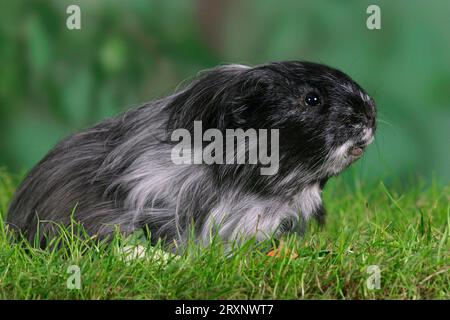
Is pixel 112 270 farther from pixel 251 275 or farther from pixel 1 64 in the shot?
pixel 1 64

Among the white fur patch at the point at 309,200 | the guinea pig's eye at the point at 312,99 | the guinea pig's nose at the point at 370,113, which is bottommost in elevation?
the white fur patch at the point at 309,200

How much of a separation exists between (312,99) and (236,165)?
1.10ft

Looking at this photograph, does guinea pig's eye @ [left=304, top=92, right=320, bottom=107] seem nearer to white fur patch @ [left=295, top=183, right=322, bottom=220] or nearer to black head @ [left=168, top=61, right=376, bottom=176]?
black head @ [left=168, top=61, right=376, bottom=176]

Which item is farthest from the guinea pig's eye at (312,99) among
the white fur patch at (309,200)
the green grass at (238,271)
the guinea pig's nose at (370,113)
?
the green grass at (238,271)

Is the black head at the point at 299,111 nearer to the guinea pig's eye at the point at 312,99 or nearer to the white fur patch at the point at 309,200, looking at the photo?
the guinea pig's eye at the point at 312,99

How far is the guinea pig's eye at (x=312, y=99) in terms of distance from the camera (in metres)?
2.99

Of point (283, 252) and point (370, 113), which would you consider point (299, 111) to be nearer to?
point (370, 113)

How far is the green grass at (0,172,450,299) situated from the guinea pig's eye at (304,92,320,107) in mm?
452

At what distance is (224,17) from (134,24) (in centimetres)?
49

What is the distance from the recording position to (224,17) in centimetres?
485

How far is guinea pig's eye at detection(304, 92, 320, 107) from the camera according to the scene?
299cm

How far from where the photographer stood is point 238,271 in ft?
8.89
